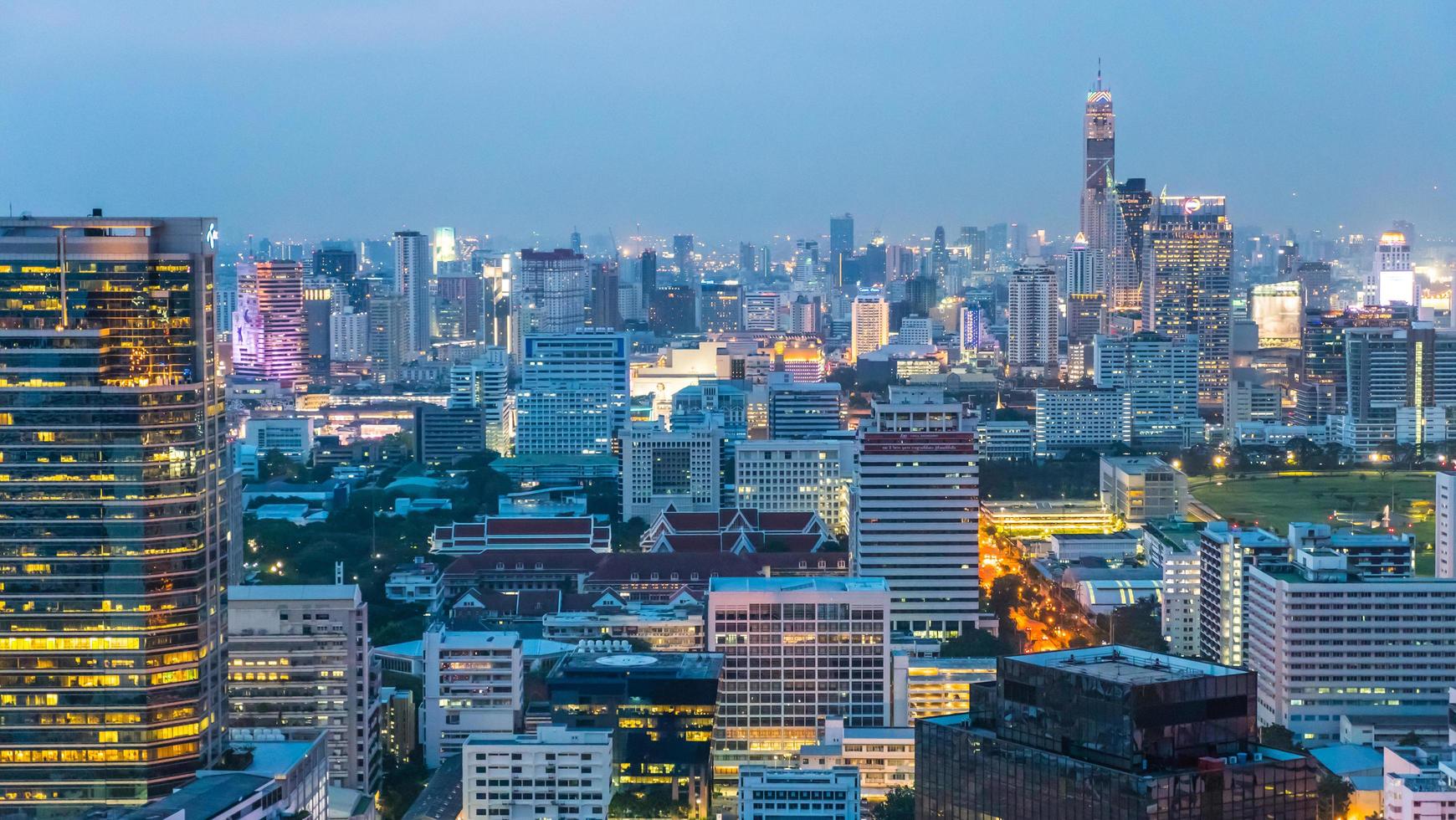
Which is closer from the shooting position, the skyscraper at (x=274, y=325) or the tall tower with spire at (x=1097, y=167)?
the skyscraper at (x=274, y=325)

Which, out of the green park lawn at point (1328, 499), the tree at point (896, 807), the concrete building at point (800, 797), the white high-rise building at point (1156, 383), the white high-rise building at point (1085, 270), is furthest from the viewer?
the white high-rise building at point (1085, 270)

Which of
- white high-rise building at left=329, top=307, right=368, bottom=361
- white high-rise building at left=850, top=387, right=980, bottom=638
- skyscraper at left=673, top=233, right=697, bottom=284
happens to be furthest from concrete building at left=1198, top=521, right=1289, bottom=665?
skyscraper at left=673, top=233, right=697, bottom=284

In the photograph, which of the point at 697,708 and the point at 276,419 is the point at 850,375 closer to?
the point at 276,419

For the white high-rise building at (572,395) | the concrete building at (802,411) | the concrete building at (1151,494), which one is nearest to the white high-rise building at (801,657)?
the concrete building at (1151,494)

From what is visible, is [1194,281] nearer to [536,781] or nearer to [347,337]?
[347,337]

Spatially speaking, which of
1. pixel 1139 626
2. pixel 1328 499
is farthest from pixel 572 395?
pixel 1139 626

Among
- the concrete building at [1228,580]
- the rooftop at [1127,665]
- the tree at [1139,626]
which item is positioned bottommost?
the tree at [1139,626]

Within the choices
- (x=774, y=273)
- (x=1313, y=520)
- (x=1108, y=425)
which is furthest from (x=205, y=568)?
(x=774, y=273)

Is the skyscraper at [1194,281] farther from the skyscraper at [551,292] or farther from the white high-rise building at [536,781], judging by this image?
the white high-rise building at [536,781]
